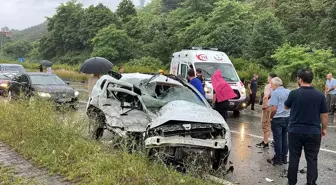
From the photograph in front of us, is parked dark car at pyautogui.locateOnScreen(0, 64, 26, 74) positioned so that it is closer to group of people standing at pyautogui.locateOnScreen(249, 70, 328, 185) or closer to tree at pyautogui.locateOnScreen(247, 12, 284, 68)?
tree at pyautogui.locateOnScreen(247, 12, 284, 68)

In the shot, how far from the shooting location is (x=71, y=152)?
5.92 metres

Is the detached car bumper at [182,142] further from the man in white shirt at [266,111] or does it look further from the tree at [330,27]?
the tree at [330,27]

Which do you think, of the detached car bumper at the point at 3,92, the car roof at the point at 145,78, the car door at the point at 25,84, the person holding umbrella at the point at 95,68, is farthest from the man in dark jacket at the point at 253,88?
the detached car bumper at the point at 3,92

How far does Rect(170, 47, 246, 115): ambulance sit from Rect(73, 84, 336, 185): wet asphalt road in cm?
213

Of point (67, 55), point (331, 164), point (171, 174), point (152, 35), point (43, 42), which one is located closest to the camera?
point (171, 174)

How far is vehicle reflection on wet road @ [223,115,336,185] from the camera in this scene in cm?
593

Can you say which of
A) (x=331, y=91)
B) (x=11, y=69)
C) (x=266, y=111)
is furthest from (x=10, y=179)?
(x=11, y=69)

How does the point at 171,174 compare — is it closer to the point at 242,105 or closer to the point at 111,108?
the point at 111,108

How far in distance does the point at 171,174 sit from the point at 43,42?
61335 millimetres

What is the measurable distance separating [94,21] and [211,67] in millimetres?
38980

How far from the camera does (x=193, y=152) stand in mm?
5609

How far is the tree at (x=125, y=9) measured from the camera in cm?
5216

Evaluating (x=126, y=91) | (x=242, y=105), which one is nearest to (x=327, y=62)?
(x=242, y=105)

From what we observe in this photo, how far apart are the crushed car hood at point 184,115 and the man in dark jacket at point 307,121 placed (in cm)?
116
